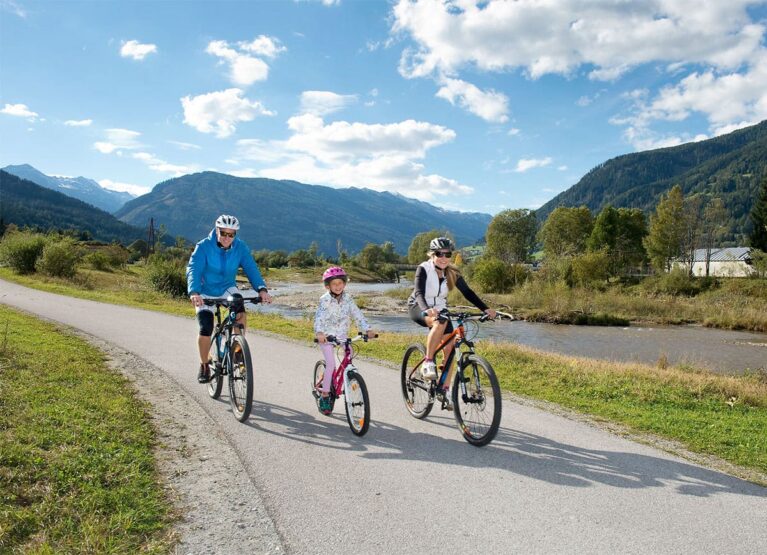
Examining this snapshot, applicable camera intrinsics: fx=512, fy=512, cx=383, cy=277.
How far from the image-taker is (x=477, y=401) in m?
5.94

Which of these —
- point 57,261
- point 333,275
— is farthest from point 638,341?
point 57,261

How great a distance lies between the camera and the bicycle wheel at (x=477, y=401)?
564 cm

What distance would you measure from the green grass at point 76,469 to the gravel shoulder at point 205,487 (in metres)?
0.14

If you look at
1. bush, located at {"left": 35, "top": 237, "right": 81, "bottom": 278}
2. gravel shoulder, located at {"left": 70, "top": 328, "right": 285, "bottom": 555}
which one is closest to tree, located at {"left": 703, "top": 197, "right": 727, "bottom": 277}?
bush, located at {"left": 35, "top": 237, "right": 81, "bottom": 278}

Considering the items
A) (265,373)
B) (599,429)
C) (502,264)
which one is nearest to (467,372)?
(599,429)

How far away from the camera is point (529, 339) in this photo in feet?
98.2

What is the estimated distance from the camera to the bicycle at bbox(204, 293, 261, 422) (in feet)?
21.0

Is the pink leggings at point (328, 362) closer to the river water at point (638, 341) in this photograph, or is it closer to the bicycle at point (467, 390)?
the bicycle at point (467, 390)

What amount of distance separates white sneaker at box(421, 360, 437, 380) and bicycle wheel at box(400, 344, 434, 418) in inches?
8.4

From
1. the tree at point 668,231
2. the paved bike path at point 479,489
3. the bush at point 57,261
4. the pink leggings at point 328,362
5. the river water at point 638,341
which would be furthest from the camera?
the tree at point 668,231

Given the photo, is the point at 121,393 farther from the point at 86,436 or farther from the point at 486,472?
the point at 486,472

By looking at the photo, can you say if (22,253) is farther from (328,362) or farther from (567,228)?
(567,228)

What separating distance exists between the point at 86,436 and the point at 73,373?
3464 mm

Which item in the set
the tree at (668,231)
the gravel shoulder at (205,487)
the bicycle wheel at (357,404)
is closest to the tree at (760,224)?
the tree at (668,231)
